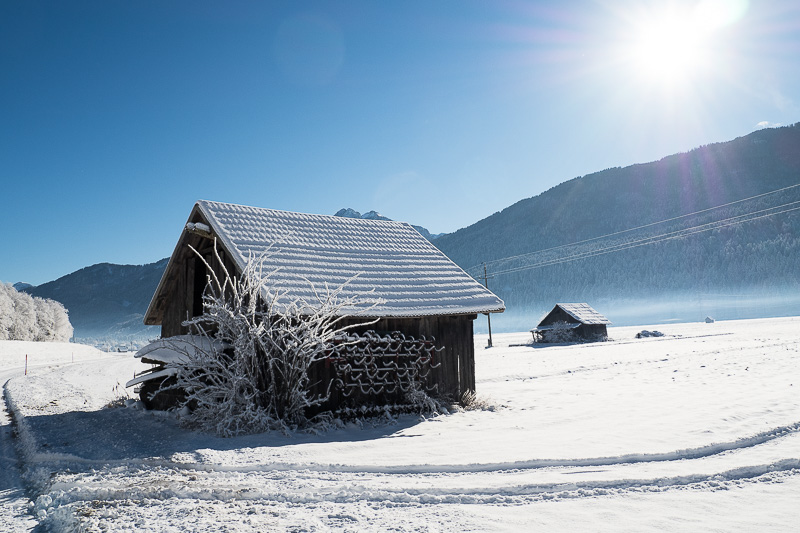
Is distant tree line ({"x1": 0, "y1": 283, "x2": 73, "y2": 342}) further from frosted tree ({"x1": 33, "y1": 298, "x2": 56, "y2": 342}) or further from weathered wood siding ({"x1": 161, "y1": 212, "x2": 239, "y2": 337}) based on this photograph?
weathered wood siding ({"x1": 161, "y1": 212, "x2": 239, "y2": 337})

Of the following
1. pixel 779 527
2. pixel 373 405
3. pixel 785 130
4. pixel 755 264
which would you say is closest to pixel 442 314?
pixel 373 405

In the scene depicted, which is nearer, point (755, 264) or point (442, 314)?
point (442, 314)

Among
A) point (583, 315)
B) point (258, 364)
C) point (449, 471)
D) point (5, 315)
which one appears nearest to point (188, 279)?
point (258, 364)

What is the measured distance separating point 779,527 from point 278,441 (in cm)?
643

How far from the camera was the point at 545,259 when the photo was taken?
164250 millimetres

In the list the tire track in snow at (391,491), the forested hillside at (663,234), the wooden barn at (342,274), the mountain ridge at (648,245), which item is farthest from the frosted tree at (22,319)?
the forested hillside at (663,234)

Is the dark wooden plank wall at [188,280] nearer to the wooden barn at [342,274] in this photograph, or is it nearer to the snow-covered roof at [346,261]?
the wooden barn at [342,274]

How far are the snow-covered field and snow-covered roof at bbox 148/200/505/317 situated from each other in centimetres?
265

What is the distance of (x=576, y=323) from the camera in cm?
4706

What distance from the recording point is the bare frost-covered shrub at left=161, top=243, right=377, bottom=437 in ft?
28.2

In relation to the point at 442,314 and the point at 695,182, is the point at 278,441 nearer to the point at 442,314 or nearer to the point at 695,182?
the point at 442,314

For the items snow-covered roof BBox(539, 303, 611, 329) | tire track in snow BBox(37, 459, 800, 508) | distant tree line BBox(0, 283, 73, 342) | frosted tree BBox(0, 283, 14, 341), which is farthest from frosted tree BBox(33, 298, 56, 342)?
tire track in snow BBox(37, 459, 800, 508)

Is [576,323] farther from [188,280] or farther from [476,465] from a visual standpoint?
[476,465]

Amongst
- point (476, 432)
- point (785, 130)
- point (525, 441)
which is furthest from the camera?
point (785, 130)
